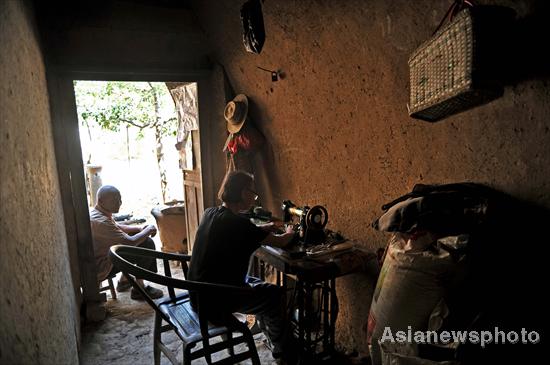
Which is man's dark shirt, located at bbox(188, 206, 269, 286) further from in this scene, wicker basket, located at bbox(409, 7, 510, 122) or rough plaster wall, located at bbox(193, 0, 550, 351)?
wicker basket, located at bbox(409, 7, 510, 122)

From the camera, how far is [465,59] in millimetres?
1202

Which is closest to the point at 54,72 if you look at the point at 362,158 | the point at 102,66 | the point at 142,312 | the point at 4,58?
the point at 102,66

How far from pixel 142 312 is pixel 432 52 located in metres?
3.32

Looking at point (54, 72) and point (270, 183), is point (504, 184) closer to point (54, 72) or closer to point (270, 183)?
point (270, 183)

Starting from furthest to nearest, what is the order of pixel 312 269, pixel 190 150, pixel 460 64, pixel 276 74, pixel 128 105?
pixel 128 105
pixel 190 150
pixel 276 74
pixel 312 269
pixel 460 64

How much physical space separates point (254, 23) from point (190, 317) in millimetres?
1809

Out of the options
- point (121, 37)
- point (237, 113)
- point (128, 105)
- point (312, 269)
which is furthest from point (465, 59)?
point (128, 105)

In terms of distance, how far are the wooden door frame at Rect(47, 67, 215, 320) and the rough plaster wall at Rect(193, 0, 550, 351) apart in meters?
1.16

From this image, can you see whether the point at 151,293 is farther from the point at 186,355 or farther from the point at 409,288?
the point at 409,288

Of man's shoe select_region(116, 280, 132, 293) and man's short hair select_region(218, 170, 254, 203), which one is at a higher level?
man's short hair select_region(218, 170, 254, 203)

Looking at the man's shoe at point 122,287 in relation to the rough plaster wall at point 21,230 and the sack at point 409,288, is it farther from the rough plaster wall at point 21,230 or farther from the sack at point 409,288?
the sack at point 409,288

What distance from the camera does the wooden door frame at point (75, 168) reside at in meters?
3.04

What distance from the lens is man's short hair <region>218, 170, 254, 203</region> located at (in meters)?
2.15

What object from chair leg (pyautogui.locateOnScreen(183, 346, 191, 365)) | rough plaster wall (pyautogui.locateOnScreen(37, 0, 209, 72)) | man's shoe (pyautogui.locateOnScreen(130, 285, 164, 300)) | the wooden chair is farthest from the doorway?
chair leg (pyautogui.locateOnScreen(183, 346, 191, 365))
